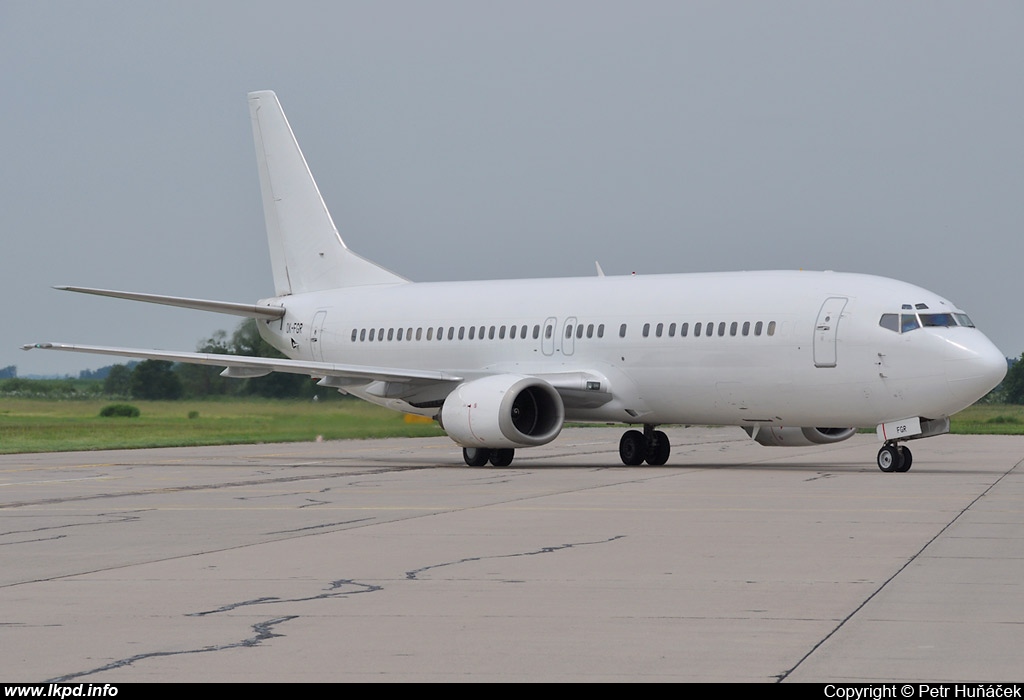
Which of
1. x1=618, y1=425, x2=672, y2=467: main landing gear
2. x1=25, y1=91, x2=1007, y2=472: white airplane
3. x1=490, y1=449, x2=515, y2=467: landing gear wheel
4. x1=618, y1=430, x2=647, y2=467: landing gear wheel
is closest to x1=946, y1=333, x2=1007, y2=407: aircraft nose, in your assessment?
x1=25, y1=91, x2=1007, y2=472: white airplane

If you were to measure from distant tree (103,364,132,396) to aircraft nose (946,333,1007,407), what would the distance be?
85.3ft

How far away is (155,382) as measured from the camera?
4122 centimetres

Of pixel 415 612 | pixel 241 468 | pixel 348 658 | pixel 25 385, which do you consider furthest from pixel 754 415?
pixel 25 385

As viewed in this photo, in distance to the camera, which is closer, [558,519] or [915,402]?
[558,519]

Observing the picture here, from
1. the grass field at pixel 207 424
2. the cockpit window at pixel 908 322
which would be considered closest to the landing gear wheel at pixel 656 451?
the cockpit window at pixel 908 322

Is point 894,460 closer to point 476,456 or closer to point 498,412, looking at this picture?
point 498,412

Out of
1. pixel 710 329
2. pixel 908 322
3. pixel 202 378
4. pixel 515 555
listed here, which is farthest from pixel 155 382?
pixel 515 555

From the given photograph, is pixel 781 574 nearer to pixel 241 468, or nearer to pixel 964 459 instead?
pixel 241 468

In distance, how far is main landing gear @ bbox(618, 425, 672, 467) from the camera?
27.7 metres

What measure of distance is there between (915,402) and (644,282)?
20.2 feet

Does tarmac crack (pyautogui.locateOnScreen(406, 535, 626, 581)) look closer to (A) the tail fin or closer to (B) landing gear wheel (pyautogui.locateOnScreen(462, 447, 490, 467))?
(B) landing gear wheel (pyautogui.locateOnScreen(462, 447, 490, 467))

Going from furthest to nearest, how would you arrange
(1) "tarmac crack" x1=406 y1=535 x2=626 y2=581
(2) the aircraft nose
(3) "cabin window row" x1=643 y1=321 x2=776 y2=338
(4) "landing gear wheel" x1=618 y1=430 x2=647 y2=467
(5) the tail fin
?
(5) the tail fin < (4) "landing gear wheel" x1=618 y1=430 x2=647 y2=467 < (3) "cabin window row" x1=643 y1=321 x2=776 y2=338 < (2) the aircraft nose < (1) "tarmac crack" x1=406 y1=535 x2=626 y2=581

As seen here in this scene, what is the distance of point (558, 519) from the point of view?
15.5 metres

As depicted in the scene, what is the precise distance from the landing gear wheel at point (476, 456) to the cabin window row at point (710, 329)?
377cm
